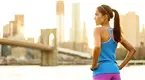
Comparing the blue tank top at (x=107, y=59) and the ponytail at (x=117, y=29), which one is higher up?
the ponytail at (x=117, y=29)

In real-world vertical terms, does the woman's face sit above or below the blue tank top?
above

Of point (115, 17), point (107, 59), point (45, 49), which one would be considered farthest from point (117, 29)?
point (45, 49)

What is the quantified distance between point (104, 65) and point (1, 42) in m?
40.4

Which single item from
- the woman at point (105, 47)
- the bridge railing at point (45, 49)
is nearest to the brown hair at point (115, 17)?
the woman at point (105, 47)

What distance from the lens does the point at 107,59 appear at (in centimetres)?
284

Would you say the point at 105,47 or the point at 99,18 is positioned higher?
the point at 99,18

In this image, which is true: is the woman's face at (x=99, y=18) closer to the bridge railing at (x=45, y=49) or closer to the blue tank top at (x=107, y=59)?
the blue tank top at (x=107, y=59)

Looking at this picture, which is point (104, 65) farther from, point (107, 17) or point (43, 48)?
point (43, 48)

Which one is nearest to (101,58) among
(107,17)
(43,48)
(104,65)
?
(104,65)

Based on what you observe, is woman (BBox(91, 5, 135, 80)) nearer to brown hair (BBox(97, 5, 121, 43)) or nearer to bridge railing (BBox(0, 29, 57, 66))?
brown hair (BBox(97, 5, 121, 43))

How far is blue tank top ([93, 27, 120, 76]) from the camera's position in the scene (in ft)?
9.27

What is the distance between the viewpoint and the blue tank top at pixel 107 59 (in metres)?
2.83

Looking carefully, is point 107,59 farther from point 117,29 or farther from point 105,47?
point 117,29

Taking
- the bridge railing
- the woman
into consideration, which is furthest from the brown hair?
the bridge railing
